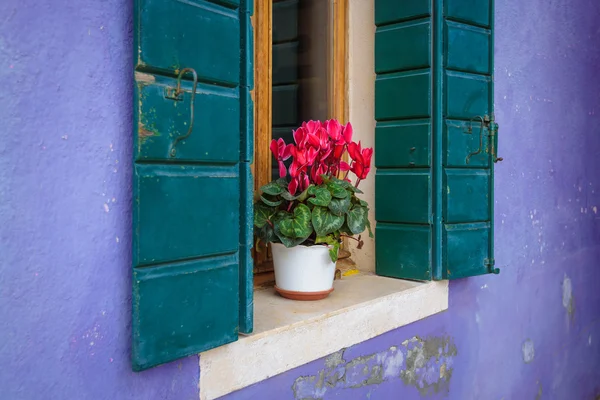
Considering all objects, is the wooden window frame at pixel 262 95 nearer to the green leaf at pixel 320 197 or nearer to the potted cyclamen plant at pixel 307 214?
the potted cyclamen plant at pixel 307 214

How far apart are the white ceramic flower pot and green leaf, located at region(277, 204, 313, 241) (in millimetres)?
67

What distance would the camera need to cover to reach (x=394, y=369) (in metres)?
2.11

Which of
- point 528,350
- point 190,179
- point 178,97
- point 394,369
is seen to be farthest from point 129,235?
point 528,350

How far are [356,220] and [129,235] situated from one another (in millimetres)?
883

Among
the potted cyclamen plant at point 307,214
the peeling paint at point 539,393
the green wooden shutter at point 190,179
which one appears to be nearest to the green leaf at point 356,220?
the potted cyclamen plant at point 307,214

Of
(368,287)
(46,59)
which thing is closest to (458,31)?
(368,287)

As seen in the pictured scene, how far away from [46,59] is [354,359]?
1.36 metres

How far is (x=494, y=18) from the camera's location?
251 cm

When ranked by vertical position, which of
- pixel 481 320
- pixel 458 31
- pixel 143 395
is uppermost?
pixel 458 31

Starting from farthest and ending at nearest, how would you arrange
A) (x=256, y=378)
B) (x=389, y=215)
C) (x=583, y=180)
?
1. (x=583, y=180)
2. (x=389, y=215)
3. (x=256, y=378)

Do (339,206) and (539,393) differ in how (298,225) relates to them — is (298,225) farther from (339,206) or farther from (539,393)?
(539,393)

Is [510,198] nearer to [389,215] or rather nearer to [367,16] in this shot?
[389,215]

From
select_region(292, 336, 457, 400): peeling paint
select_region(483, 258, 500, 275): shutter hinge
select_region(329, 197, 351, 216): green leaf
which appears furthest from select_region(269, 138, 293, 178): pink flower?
select_region(483, 258, 500, 275): shutter hinge

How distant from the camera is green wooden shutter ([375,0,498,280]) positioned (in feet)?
7.22
